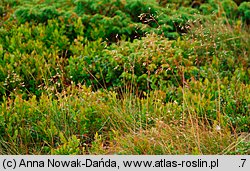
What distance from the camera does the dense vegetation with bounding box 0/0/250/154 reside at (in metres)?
5.19

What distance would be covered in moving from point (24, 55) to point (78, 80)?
2.44 ft

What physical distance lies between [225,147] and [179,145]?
38 cm

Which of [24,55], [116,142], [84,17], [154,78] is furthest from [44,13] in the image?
[116,142]

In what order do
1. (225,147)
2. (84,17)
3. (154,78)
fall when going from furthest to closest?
(84,17)
(154,78)
(225,147)

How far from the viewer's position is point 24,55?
680 centimetres

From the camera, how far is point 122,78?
6.44 meters

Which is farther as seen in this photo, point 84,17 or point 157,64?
point 84,17

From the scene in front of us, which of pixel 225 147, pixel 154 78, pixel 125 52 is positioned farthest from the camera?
pixel 125 52

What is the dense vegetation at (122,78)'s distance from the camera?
519cm

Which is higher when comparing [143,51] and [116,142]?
[143,51]

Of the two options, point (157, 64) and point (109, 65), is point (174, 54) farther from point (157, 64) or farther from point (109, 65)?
point (109, 65)

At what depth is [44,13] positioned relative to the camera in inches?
304

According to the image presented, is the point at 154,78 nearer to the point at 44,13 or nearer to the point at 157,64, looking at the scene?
the point at 157,64

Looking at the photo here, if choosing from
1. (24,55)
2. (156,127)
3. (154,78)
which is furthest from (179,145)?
(24,55)
